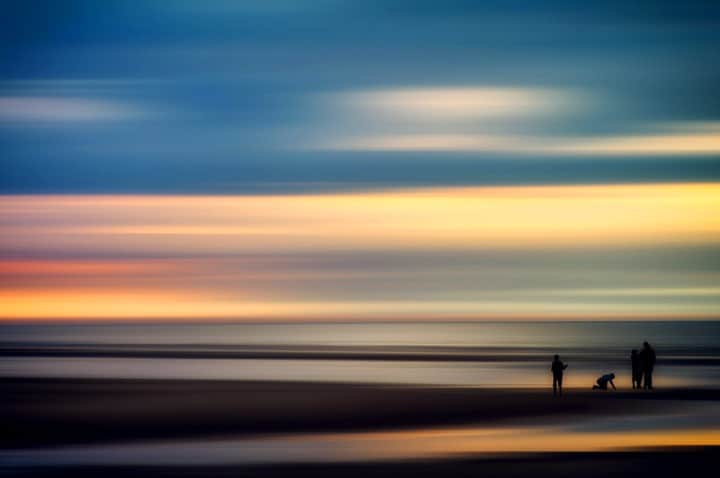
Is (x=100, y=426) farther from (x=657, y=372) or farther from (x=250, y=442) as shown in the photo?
(x=657, y=372)

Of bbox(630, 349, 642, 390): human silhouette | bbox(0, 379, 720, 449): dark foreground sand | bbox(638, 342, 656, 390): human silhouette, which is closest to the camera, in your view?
bbox(0, 379, 720, 449): dark foreground sand

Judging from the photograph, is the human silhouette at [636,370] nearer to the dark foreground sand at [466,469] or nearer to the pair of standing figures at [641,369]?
the pair of standing figures at [641,369]

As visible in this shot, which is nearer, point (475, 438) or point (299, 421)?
point (475, 438)

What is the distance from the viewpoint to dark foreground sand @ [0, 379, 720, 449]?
30.5 m

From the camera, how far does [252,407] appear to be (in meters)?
37.0

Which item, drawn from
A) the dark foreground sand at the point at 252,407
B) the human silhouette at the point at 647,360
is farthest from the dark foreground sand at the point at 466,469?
the human silhouette at the point at 647,360

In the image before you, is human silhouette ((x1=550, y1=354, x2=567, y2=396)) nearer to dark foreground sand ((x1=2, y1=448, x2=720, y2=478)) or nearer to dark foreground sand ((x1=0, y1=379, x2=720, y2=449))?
dark foreground sand ((x1=0, y1=379, x2=720, y2=449))

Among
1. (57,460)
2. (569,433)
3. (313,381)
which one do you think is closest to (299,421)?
(569,433)

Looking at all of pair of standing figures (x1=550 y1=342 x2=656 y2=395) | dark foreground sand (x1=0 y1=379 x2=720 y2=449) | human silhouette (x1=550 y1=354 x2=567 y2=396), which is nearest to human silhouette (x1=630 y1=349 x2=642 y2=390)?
pair of standing figures (x1=550 y1=342 x2=656 y2=395)

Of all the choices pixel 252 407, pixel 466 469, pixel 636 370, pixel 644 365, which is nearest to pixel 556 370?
pixel 644 365

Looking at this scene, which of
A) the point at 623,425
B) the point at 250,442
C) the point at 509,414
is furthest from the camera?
the point at 509,414

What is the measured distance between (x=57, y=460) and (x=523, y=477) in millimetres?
8120

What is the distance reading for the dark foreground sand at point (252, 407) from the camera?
3048cm

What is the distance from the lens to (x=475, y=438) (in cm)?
2853
